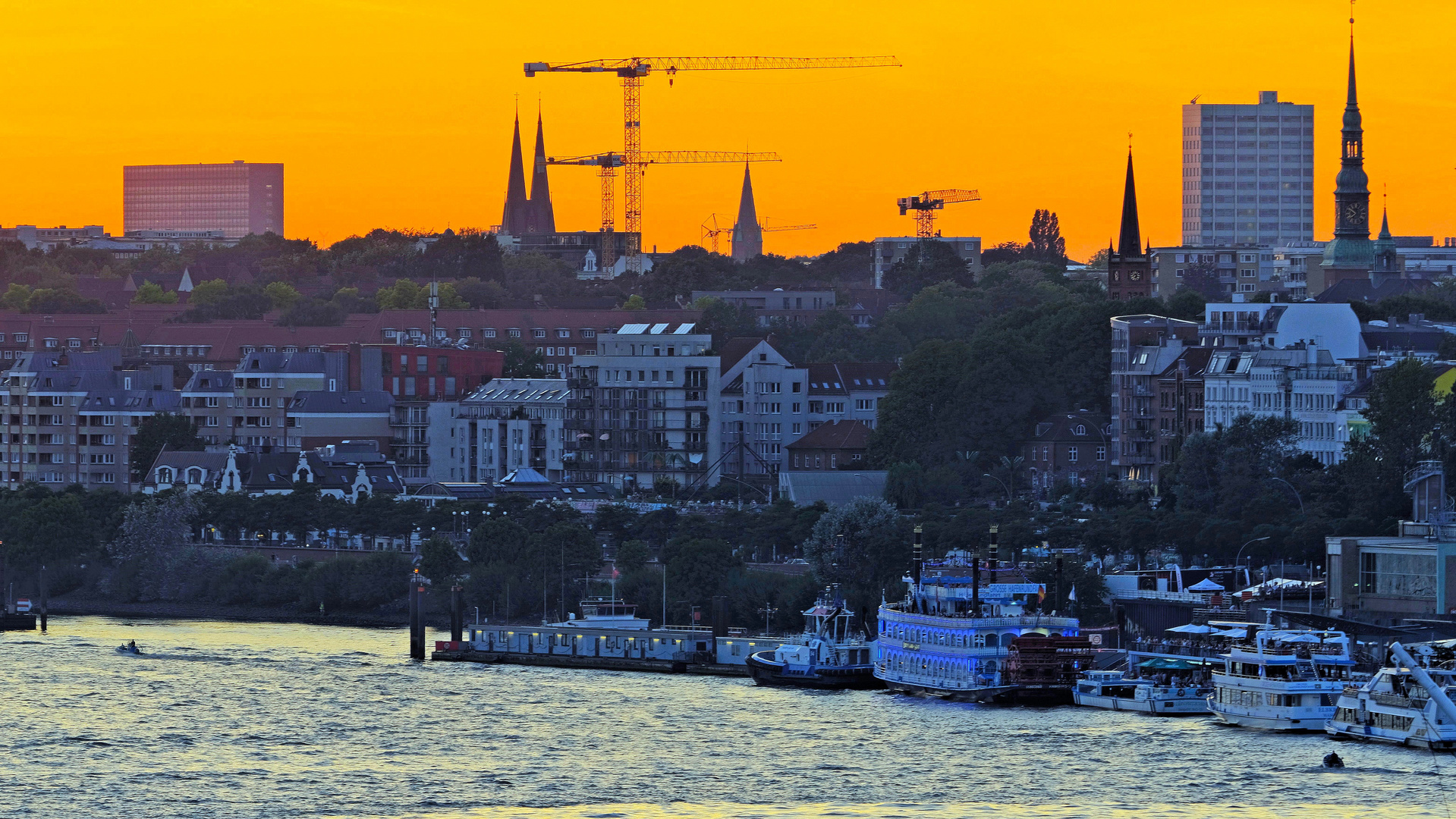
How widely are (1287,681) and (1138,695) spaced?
5.18 meters

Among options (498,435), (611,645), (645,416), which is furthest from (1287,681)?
(498,435)

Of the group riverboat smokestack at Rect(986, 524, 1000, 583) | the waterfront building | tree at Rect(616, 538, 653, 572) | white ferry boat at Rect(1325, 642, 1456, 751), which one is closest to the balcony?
the waterfront building

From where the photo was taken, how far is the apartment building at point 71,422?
164m

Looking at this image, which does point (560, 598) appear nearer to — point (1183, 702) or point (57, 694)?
point (57, 694)

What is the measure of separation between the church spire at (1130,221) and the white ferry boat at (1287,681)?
97.1 m

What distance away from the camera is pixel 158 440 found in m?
160

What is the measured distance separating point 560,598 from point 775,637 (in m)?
17.1

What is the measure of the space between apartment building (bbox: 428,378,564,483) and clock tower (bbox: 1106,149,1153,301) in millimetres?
30977

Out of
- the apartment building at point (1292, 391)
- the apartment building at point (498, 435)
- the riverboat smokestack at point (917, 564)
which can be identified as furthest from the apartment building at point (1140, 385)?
the riverboat smokestack at point (917, 564)

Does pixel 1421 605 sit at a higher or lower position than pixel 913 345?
lower

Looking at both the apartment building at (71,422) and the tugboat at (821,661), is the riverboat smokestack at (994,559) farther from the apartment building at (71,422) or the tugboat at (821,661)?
the apartment building at (71,422)

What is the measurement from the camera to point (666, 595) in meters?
111

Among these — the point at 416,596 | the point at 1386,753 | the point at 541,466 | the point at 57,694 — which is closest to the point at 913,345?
the point at 541,466

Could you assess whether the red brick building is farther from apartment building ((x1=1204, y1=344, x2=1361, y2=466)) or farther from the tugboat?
the tugboat
